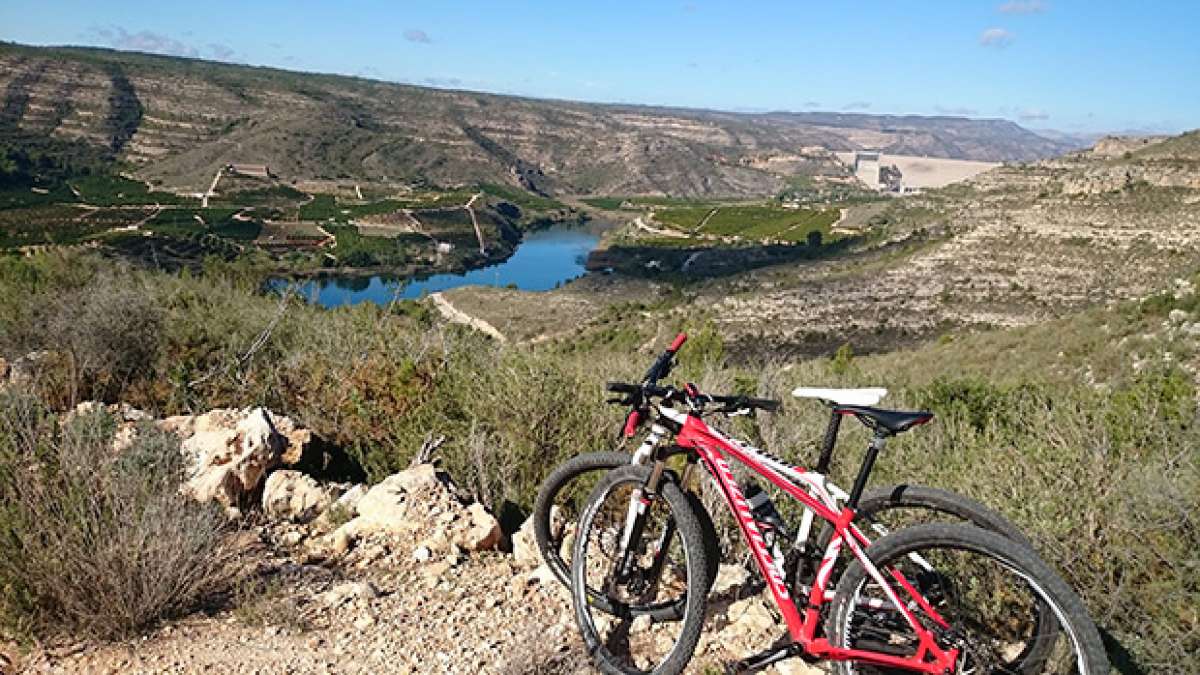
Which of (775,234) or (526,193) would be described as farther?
(526,193)

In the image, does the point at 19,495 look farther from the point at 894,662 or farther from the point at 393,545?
the point at 894,662

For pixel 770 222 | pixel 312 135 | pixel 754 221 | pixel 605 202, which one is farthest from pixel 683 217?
pixel 312 135

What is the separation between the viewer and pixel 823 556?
109 inches

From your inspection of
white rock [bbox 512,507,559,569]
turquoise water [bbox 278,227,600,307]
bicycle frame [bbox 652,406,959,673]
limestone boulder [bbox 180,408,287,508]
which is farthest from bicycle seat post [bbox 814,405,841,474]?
turquoise water [bbox 278,227,600,307]

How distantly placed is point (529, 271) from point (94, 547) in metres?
80.3

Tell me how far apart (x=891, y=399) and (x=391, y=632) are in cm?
593

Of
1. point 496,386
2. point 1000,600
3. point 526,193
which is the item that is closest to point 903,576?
point 1000,600

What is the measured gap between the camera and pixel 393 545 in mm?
4105

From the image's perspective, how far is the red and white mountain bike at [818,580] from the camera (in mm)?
2438

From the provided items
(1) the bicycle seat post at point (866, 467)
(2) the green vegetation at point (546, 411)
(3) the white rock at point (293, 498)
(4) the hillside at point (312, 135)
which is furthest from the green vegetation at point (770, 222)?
(1) the bicycle seat post at point (866, 467)

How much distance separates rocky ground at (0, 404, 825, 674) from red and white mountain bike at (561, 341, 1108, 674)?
0.82 feet

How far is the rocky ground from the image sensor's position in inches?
121

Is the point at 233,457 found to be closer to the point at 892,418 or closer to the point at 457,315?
the point at 892,418

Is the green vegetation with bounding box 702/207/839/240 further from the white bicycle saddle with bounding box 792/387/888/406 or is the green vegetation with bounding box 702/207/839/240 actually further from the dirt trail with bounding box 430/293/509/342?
the white bicycle saddle with bounding box 792/387/888/406
